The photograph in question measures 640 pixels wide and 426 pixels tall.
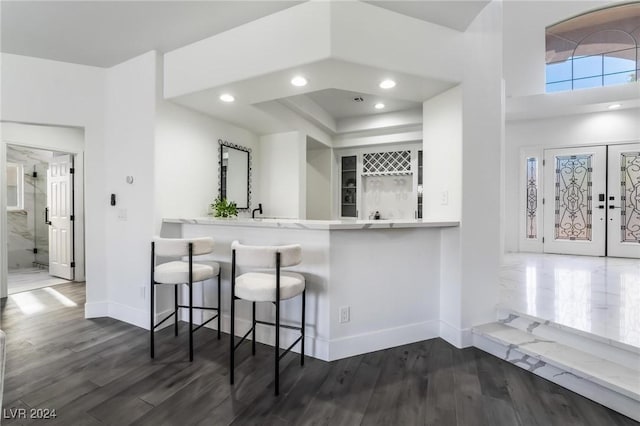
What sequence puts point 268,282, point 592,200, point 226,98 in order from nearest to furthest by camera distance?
1. point 268,282
2. point 226,98
3. point 592,200

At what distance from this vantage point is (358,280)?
2.49 meters

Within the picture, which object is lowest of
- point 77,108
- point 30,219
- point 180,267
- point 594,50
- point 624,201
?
point 180,267

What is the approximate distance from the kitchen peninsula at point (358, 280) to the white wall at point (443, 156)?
21cm

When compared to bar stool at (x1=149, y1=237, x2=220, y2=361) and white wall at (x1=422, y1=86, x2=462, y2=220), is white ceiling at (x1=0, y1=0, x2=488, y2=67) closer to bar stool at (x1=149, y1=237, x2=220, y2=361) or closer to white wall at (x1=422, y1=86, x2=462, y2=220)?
white wall at (x1=422, y1=86, x2=462, y2=220)

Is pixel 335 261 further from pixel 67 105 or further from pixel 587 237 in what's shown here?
pixel 587 237

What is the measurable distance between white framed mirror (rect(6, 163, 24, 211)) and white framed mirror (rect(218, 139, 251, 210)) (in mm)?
4703

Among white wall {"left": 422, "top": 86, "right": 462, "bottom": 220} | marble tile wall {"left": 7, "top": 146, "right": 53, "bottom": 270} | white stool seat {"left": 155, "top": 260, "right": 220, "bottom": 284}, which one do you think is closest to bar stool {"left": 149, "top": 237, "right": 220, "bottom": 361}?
white stool seat {"left": 155, "top": 260, "right": 220, "bottom": 284}

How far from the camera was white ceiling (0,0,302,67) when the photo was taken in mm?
2293

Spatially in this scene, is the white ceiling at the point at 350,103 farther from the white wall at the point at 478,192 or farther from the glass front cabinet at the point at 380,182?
the white wall at the point at 478,192

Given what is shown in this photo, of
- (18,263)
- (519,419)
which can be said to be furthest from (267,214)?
(18,263)

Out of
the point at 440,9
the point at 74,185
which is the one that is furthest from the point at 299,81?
the point at 74,185

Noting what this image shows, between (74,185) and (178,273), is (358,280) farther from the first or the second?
(74,185)

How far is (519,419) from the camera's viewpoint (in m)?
1.72

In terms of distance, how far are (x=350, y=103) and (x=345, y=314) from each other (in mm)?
2988
